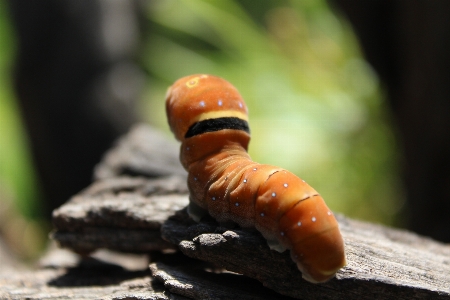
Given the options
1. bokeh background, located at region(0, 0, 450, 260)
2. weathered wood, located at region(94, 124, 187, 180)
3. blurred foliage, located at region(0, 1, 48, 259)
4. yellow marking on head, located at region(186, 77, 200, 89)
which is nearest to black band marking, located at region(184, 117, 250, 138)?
yellow marking on head, located at region(186, 77, 200, 89)

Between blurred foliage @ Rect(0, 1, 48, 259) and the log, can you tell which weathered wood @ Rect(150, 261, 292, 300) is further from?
blurred foliage @ Rect(0, 1, 48, 259)

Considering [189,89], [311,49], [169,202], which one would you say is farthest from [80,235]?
[311,49]

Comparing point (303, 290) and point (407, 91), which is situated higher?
point (407, 91)

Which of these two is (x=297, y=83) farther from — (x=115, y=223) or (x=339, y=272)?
(x=339, y=272)

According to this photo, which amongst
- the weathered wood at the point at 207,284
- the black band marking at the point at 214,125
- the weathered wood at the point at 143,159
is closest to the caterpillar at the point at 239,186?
the black band marking at the point at 214,125

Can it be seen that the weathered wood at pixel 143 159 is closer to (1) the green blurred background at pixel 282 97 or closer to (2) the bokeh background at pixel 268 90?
(2) the bokeh background at pixel 268 90

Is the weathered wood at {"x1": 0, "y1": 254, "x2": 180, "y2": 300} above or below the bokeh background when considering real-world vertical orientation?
below

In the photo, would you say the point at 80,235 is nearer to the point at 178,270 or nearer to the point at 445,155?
the point at 178,270

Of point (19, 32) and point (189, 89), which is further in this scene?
point (19, 32)
